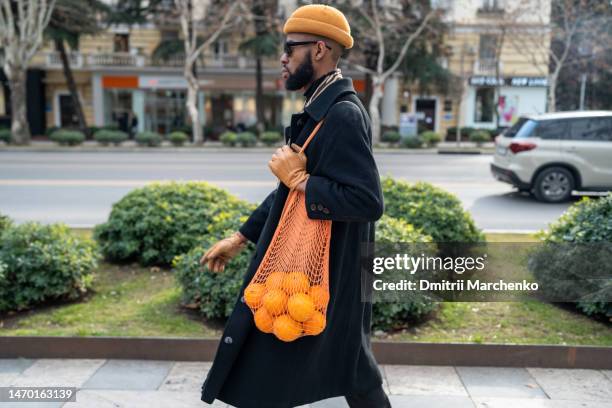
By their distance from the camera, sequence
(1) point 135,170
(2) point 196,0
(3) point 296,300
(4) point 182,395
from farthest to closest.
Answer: (2) point 196,0, (1) point 135,170, (4) point 182,395, (3) point 296,300

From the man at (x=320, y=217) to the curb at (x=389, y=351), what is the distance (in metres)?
1.57

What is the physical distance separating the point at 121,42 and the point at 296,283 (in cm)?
3816

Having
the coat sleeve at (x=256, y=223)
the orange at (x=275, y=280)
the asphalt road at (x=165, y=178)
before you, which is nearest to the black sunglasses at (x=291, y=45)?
the coat sleeve at (x=256, y=223)

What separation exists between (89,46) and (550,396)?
126ft

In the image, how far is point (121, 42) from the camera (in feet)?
122

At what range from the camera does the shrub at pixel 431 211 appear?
18.2 ft

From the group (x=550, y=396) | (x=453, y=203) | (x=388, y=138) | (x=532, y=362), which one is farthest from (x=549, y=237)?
(x=388, y=138)

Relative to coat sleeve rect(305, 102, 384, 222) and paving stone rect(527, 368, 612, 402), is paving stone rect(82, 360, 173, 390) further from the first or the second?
paving stone rect(527, 368, 612, 402)

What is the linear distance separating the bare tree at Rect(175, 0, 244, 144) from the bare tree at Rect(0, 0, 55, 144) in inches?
230

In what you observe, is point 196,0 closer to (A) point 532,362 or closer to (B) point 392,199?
(B) point 392,199

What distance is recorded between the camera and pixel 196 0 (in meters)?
31.1

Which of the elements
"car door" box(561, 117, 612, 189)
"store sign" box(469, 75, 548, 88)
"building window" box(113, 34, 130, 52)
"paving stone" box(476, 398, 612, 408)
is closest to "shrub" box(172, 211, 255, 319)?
"paving stone" box(476, 398, 612, 408)

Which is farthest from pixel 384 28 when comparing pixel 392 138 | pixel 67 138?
pixel 67 138

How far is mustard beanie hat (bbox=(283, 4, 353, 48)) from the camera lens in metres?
2.32
